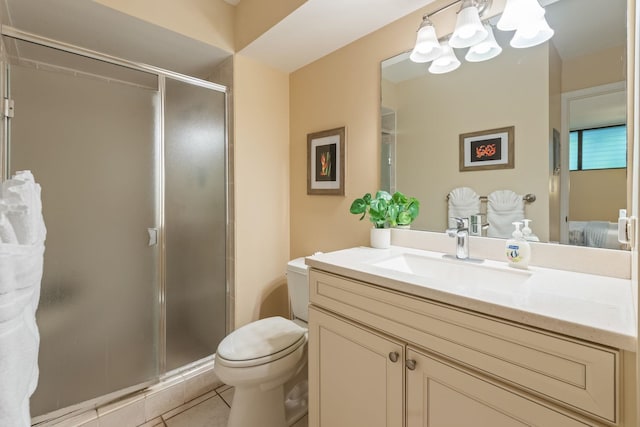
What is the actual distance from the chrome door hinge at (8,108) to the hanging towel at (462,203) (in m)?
1.99

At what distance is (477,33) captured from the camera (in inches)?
45.2

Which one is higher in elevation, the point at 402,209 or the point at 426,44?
the point at 426,44

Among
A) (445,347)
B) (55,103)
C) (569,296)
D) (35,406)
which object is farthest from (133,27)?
(569,296)

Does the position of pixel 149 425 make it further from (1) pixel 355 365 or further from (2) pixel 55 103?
(2) pixel 55 103

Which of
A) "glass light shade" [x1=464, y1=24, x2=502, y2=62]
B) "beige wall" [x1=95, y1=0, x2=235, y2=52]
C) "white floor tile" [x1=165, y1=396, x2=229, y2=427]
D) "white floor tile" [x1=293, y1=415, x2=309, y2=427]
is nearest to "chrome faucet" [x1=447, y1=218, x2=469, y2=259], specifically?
"glass light shade" [x1=464, y1=24, x2=502, y2=62]

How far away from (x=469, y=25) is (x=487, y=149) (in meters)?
0.49

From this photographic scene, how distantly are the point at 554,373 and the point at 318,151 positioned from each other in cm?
157

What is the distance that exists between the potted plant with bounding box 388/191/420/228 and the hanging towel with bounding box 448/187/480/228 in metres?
0.16

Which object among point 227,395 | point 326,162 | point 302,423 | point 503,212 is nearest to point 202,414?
point 227,395

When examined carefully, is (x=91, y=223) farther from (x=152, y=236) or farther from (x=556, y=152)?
(x=556, y=152)

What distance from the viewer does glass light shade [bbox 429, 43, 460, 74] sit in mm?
1292

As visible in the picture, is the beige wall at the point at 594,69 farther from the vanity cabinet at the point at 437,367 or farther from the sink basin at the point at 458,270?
the vanity cabinet at the point at 437,367

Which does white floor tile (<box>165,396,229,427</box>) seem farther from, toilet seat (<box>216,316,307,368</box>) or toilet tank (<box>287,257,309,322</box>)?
toilet tank (<box>287,257,309,322</box>)

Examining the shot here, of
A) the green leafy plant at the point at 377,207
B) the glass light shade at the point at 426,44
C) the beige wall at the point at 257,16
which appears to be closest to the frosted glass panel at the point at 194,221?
the beige wall at the point at 257,16
